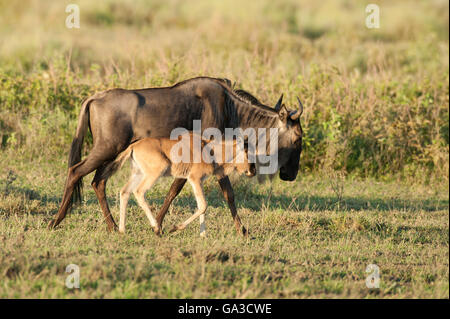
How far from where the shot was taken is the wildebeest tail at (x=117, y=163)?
→ 678 cm

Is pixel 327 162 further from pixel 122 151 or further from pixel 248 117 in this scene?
pixel 122 151

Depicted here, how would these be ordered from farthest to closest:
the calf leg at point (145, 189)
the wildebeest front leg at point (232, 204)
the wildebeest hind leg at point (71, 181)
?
the wildebeest front leg at point (232, 204) < the wildebeest hind leg at point (71, 181) < the calf leg at point (145, 189)

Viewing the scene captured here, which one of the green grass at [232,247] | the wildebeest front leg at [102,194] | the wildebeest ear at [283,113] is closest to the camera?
the green grass at [232,247]

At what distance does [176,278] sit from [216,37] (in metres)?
15.7

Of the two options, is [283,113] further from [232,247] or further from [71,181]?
[71,181]

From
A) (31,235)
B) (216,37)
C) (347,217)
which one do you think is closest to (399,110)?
(347,217)

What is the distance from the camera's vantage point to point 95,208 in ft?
25.7

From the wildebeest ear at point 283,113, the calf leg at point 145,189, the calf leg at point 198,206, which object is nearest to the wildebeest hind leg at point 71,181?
the calf leg at point 145,189

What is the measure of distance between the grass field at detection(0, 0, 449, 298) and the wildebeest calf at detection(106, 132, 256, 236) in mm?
337

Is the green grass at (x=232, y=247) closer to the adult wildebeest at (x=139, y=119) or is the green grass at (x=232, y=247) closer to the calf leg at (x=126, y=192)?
the calf leg at (x=126, y=192)

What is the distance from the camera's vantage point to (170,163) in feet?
22.0

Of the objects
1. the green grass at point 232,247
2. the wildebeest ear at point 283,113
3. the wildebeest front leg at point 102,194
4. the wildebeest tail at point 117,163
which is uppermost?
the wildebeest ear at point 283,113

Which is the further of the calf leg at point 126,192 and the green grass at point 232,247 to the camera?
the calf leg at point 126,192

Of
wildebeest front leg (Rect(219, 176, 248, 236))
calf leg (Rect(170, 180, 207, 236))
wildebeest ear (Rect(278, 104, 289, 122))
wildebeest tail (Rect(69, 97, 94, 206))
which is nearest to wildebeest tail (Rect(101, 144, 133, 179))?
wildebeest tail (Rect(69, 97, 94, 206))
